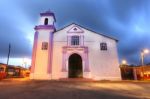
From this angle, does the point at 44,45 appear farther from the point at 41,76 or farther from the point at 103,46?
the point at 103,46

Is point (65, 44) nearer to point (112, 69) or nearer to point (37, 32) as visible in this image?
point (37, 32)

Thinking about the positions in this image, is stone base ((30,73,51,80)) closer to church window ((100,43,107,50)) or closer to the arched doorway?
the arched doorway

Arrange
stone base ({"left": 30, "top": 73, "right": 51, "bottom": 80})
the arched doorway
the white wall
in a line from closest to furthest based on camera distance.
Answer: stone base ({"left": 30, "top": 73, "right": 51, "bottom": 80}) < the white wall < the arched doorway

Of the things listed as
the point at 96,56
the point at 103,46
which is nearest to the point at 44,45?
the point at 96,56

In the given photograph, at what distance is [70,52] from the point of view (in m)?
26.7

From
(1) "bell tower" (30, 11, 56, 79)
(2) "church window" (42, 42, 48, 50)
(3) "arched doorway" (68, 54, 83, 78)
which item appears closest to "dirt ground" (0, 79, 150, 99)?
(1) "bell tower" (30, 11, 56, 79)

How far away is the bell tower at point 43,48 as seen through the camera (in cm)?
2512

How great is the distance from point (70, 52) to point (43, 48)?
5.27 m

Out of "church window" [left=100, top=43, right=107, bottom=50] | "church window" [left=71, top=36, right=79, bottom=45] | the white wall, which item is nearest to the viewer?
the white wall

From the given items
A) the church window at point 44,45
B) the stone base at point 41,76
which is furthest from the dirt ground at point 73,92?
the church window at point 44,45

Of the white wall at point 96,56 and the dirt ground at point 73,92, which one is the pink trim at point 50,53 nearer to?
the white wall at point 96,56

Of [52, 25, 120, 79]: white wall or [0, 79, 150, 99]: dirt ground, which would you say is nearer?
[0, 79, 150, 99]: dirt ground

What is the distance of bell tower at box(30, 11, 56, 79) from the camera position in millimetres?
25125

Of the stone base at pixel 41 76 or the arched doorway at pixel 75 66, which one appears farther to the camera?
the arched doorway at pixel 75 66
